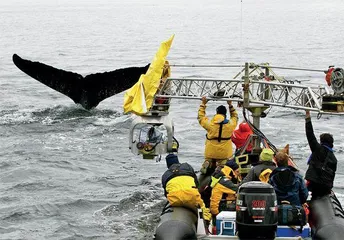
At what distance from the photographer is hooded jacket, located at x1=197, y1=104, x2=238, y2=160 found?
17297 millimetres

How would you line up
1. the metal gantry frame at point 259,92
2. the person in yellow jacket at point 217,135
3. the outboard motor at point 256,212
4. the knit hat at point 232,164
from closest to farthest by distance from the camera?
the outboard motor at point 256,212 < the knit hat at point 232,164 < the metal gantry frame at point 259,92 < the person in yellow jacket at point 217,135

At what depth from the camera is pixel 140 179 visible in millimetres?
24156

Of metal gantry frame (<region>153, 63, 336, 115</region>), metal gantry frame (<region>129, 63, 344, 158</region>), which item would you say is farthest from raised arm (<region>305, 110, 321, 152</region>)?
metal gantry frame (<region>129, 63, 344, 158</region>)

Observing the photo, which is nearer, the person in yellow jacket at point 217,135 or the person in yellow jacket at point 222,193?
the person in yellow jacket at point 222,193

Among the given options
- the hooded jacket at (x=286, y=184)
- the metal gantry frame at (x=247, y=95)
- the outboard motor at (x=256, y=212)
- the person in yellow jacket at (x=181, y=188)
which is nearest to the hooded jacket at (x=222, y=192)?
the person in yellow jacket at (x=181, y=188)

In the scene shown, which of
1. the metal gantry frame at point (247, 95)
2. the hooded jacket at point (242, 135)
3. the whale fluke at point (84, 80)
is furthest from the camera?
the whale fluke at point (84, 80)

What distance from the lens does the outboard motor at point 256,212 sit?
40.1ft

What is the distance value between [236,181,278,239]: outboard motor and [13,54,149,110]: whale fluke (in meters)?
16.3

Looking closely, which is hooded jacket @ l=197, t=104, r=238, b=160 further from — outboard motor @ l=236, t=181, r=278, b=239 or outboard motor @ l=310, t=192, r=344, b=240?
outboard motor @ l=236, t=181, r=278, b=239

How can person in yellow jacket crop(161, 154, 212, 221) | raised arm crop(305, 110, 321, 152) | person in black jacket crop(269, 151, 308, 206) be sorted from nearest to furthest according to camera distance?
person in black jacket crop(269, 151, 308, 206)
person in yellow jacket crop(161, 154, 212, 221)
raised arm crop(305, 110, 321, 152)

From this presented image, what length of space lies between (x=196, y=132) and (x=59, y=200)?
11.5 meters

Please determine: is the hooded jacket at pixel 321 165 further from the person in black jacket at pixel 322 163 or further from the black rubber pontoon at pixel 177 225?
the black rubber pontoon at pixel 177 225

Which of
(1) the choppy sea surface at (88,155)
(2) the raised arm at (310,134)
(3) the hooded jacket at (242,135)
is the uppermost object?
(2) the raised arm at (310,134)

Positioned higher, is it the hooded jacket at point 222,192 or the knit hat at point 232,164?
the knit hat at point 232,164
